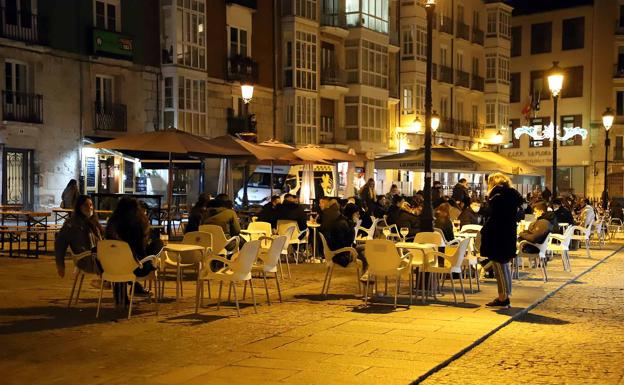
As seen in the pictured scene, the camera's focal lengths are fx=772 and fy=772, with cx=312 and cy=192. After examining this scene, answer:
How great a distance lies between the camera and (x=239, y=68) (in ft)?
105

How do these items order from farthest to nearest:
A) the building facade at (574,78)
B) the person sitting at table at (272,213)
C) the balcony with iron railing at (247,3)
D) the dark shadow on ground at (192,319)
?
the building facade at (574,78) < the balcony with iron railing at (247,3) < the person sitting at table at (272,213) < the dark shadow on ground at (192,319)

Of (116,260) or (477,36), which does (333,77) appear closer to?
(477,36)

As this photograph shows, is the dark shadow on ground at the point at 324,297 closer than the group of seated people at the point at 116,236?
No

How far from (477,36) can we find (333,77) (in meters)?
16.4

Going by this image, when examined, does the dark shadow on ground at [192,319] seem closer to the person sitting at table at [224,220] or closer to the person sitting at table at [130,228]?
the person sitting at table at [130,228]

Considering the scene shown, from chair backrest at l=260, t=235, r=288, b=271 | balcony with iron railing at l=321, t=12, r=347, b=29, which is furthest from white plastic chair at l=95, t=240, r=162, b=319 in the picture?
balcony with iron railing at l=321, t=12, r=347, b=29

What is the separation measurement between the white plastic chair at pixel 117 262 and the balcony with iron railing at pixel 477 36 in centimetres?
4361

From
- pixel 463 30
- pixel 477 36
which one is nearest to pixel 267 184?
pixel 463 30

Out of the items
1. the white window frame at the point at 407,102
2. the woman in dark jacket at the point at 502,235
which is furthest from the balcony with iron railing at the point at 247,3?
the woman in dark jacket at the point at 502,235

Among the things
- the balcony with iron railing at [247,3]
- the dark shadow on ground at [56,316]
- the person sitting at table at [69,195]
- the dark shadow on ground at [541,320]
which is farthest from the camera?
the balcony with iron railing at [247,3]

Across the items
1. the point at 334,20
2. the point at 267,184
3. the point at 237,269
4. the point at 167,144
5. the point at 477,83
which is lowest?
the point at 237,269

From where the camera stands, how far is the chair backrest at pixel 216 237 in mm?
11922

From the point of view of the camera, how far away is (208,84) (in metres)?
30.6

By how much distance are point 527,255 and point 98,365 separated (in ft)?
29.6
